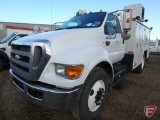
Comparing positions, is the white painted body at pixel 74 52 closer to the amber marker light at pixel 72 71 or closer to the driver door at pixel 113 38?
the amber marker light at pixel 72 71

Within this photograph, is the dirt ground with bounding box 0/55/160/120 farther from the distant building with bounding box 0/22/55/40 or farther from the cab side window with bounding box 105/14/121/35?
the distant building with bounding box 0/22/55/40

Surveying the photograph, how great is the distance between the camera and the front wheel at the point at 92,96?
2672mm

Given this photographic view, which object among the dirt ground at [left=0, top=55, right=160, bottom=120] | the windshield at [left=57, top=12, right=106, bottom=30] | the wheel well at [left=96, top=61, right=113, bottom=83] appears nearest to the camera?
the dirt ground at [left=0, top=55, right=160, bottom=120]

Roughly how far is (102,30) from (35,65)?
182 cm

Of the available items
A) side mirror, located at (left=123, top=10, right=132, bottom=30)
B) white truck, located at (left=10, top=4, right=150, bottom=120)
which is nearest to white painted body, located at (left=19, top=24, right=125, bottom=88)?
white truck, located at (left=10, top=4, right=150, bottom=120)

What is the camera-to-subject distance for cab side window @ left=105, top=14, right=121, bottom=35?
3.90m

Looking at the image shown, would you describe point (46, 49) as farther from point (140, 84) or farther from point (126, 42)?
point (140, 84)

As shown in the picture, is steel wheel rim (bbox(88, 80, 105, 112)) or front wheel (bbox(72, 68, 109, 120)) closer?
front wheel (bbox(72, 68, 109, 120))

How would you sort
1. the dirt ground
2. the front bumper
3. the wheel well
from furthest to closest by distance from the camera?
1. the wheel well
2. the dirt ground
3. the front bumper

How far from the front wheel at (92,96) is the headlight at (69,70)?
0.32m

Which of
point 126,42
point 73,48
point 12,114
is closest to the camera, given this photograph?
point 73,48

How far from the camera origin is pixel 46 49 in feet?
8.18

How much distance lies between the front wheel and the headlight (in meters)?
0.32

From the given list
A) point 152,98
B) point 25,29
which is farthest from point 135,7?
point 25,29
